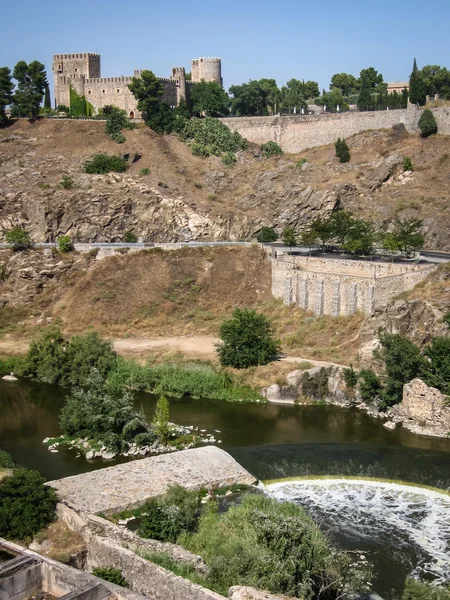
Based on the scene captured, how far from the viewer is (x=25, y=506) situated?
834 inches

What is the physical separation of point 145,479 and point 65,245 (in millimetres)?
25273

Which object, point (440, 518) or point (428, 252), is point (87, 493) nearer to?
point (440, 518)

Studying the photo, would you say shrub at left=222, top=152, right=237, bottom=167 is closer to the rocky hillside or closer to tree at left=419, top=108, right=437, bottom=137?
the rocky hillside

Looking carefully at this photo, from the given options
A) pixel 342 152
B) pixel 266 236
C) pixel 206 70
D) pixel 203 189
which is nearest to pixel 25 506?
pixel 266 236

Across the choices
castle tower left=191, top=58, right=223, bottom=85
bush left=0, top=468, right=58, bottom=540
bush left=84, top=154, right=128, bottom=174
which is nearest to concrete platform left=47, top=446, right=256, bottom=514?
bush left=0, top=468, right=58, bottom=540

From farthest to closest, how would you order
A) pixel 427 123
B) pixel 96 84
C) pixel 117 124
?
1. pixel 96 84
2. pixel 117 124
3. pixel 427 123

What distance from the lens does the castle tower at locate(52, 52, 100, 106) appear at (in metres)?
65.5

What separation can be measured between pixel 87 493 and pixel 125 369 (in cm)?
1288

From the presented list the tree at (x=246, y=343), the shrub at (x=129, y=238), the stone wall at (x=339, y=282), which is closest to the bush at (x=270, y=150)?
the shrub at (x=129, y=238)

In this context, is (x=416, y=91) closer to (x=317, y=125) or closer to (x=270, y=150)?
(x=317, y=125)

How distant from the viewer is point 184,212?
172 feet

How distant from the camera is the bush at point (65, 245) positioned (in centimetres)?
4775

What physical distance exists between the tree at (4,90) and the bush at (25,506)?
149 ft

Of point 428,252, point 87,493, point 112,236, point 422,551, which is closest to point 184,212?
point 112,236
